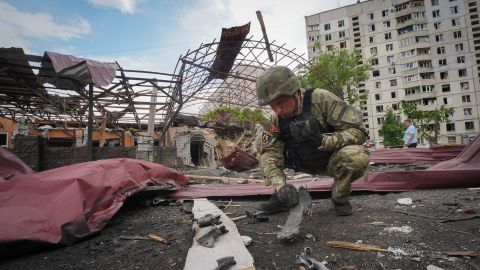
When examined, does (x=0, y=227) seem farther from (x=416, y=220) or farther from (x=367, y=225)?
(x=416, y=220)

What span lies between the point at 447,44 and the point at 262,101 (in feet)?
167

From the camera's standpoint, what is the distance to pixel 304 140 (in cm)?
233

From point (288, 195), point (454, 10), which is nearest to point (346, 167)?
point (288, 195)

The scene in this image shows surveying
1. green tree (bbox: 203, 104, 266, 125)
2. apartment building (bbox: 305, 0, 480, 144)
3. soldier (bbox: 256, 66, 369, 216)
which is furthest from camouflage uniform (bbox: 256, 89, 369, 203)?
apartment building (bbox: 305, 0, 480, 144)

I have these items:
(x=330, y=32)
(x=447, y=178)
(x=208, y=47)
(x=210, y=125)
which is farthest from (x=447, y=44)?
(x=447, y=178)

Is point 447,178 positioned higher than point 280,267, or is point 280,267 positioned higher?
point 447,178

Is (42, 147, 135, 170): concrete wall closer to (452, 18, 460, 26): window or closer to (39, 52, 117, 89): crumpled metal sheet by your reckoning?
(39, 52, 117, 89): crumpled metal sheet

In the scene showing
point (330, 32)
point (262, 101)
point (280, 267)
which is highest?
point (330, 32)

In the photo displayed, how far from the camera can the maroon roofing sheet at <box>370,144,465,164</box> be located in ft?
22.1

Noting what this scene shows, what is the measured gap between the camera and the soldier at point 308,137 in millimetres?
2242

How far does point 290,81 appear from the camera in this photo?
2.26 meters

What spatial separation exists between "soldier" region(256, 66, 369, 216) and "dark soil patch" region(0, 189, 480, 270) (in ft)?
0.93

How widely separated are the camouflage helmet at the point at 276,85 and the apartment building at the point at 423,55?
39677 millimetres

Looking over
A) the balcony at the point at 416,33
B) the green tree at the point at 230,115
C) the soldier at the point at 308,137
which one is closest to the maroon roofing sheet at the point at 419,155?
the soldier at the point at 308,137
